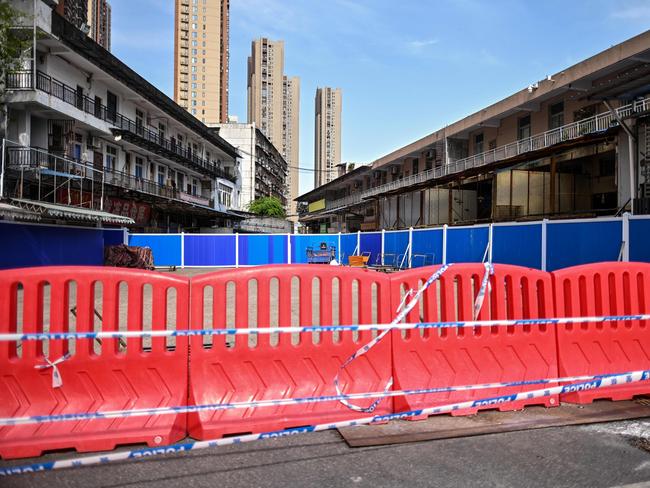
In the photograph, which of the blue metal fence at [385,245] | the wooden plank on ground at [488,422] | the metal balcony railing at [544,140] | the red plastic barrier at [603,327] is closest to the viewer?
the wooden plank on ground at [488,422]

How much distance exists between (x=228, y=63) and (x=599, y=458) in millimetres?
140001

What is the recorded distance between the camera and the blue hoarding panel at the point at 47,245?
16.0m

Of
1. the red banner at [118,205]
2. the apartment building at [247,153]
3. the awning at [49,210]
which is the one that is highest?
the apartment building at [247,153]

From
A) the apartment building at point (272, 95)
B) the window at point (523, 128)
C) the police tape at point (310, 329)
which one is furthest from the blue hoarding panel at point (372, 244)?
the apartment building at point (272, 95)

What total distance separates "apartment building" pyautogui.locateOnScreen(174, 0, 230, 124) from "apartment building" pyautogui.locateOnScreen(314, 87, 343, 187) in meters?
37.4

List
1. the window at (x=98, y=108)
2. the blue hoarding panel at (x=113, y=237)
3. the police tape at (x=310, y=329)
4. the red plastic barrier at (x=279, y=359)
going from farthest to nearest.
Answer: the window at (x=98, y=108), the blue hoarding panel at (x=113, y=237), the red plastic barrier at (x=279, y=359), the police tape at (x=310, y=329)

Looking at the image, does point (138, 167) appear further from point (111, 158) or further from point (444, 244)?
point (444, 244)

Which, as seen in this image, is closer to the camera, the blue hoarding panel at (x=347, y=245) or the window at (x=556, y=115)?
the window at (x=556, y=115)

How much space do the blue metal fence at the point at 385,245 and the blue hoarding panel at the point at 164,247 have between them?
6 centimetres

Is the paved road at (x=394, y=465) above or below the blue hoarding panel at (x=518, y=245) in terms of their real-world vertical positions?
below

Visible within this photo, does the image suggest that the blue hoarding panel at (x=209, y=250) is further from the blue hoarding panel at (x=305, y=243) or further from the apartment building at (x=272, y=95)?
the apartment building at (x=272, y=95)

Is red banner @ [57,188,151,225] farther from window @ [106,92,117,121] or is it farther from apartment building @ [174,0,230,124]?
apartment building @ [174,0,230,124]

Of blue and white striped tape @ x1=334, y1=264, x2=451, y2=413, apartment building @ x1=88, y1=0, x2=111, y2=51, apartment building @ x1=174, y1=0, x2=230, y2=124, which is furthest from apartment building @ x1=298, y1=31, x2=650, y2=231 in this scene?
apartment building @ x1=174, y1=0, x2=230, y2=124

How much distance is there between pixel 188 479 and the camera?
2977 millimetres
